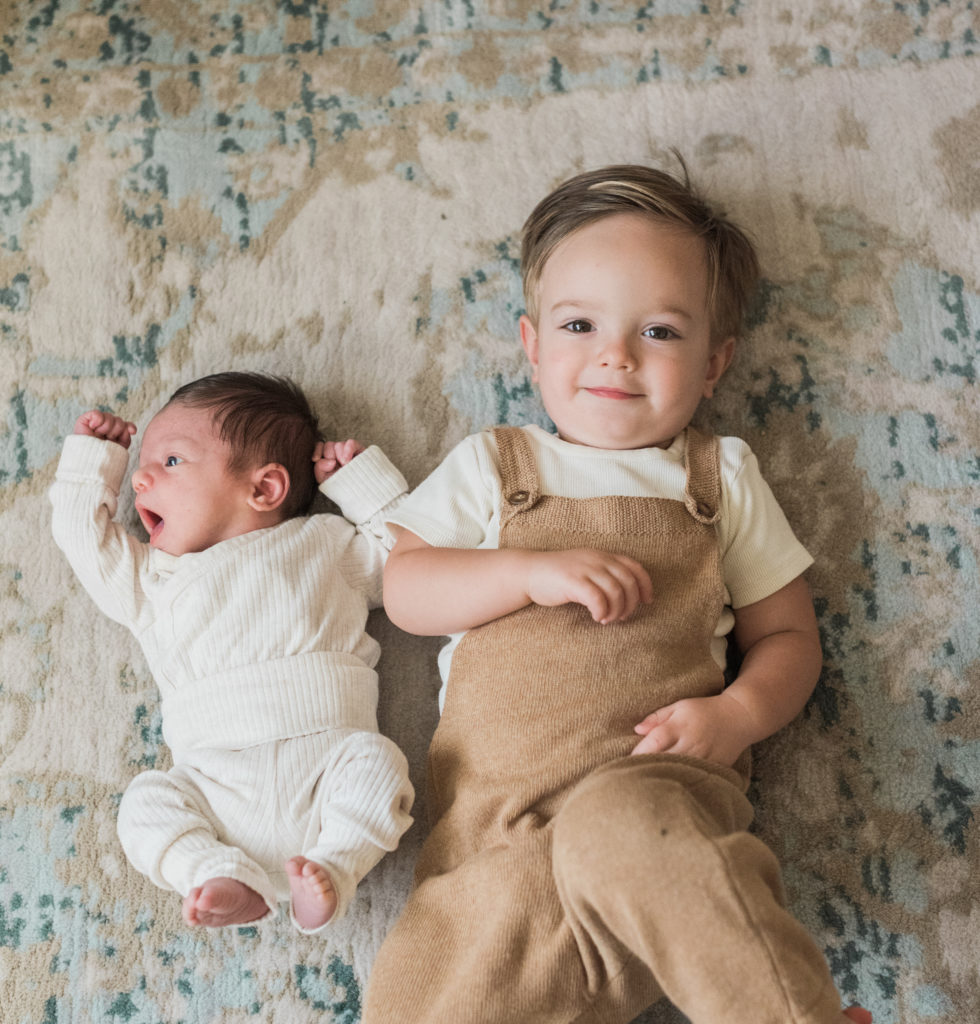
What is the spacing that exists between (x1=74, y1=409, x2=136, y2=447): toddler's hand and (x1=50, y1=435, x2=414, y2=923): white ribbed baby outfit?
0.7 inches

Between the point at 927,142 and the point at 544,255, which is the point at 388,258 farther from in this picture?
the point at 927,142

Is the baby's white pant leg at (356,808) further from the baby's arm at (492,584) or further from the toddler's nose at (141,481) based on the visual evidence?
the toddler's nose at (141,481)

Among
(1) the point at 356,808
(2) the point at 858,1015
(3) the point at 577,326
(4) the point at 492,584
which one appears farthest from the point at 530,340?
(2) the point at 858,1015

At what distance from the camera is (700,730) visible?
1.02 meters

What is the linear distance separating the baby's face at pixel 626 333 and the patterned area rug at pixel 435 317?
6.4 inches

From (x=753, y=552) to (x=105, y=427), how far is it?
0.82 meters

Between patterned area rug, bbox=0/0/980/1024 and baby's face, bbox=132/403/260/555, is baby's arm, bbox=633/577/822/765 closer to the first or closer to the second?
patterned area rug, bbox=0/0/980/1024

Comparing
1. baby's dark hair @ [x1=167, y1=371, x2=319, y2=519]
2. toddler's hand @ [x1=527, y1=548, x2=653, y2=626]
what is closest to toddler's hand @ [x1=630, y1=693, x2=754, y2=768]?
toddler's hand @ [x1=527, y1=548, x2=653, y2=626]

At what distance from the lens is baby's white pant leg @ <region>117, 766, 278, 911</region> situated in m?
1.01

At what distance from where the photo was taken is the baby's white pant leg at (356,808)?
3.32 feet

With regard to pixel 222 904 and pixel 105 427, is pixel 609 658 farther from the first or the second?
pixel 105 427

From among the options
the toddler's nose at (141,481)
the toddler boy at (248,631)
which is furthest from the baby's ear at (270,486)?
the toddler's nose at (141,481)

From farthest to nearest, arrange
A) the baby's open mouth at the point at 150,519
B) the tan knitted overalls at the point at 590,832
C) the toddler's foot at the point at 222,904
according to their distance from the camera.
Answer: the baby's open mouth at the point at 150,519 < the toddler's foot at the point at 222,904 < the tan knitted overalls at the point at 590,832

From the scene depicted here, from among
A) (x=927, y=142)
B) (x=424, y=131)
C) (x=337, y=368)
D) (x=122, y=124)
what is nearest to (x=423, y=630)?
(x=337, y=368)
